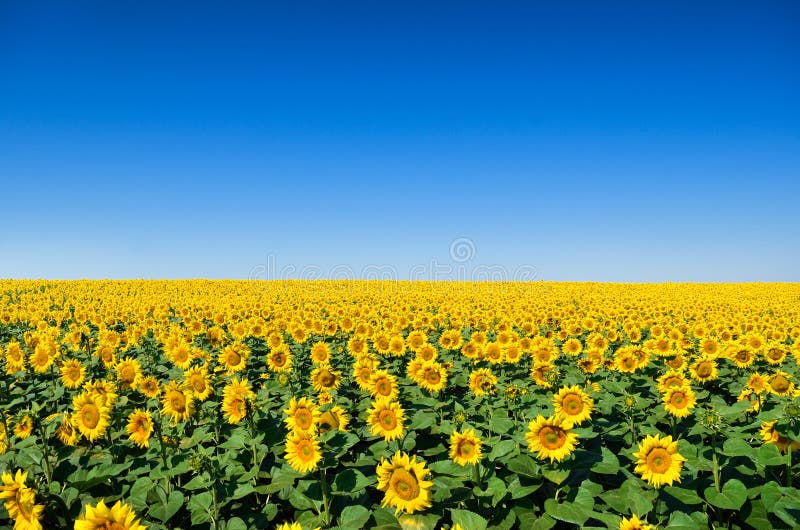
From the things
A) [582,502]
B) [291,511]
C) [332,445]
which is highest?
[332,445]

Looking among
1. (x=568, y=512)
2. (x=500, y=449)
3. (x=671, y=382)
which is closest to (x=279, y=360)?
(x=500, y=449)

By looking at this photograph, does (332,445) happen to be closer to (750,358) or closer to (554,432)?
(554,432)

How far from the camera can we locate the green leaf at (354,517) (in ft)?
12.3

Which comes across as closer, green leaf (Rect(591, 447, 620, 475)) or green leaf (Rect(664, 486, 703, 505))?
green leaf (Rect(664, 486, 703, 505))

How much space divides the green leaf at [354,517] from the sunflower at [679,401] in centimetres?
493

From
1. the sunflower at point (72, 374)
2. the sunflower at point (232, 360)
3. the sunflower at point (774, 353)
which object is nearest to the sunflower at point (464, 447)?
the sunflower at point (232, 360)

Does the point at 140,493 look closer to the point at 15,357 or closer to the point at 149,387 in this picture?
the point at 149,387

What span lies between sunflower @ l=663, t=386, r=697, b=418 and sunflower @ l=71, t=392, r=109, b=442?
779 centimetres

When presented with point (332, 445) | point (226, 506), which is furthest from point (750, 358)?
point (226, 506)

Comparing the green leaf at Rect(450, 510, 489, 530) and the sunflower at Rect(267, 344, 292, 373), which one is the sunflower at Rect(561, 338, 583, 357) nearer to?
the sunflower at Rect(267, 344, 292, 373)

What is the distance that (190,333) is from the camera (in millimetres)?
10711

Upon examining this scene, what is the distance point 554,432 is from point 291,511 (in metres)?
3.19

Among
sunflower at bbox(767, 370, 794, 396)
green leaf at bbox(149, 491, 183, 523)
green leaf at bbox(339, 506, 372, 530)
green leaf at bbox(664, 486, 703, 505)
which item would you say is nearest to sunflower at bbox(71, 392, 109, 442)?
green leaf at bbox(149, 491, 183, 523)

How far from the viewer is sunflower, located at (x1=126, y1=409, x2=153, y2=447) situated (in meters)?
5.51
